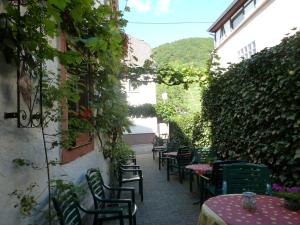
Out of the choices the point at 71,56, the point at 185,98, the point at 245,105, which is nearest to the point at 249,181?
the point at 245,105

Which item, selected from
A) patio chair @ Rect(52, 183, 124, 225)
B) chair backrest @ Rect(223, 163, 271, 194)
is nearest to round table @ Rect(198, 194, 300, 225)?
chair backrest @ Rect(223, 163, 271, 194)

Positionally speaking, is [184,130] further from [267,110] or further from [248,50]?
[267,110]

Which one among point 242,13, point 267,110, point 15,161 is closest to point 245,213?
point 15,161

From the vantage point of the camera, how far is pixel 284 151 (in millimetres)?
4887

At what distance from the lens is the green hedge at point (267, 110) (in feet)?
15.2

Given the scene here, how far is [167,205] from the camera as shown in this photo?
6898 mm

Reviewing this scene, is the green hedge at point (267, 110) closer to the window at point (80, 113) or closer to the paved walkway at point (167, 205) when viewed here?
the paved walkway at point (167, 205)

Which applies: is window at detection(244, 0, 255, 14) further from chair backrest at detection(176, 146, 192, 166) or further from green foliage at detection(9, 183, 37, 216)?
green foliage at detection(9, 183, 37, 216)

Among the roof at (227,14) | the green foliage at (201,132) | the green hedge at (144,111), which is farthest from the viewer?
the green hedge at (144,111)

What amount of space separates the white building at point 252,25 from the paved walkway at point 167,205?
13.9ft

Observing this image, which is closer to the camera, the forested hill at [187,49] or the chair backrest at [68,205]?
the chair backrest at [68,205]

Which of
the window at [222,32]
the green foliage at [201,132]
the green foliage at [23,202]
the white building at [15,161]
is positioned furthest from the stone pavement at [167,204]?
the window at [222,32]

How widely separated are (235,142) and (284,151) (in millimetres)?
2091

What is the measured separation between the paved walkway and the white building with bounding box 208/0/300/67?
4245 millimetres
